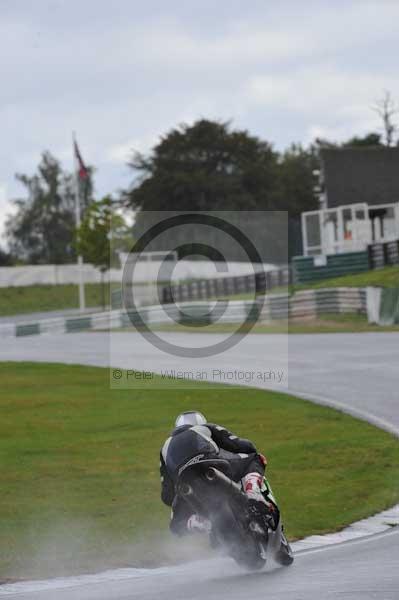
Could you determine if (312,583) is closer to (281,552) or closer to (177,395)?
(281,552)

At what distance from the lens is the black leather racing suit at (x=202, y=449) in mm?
6906

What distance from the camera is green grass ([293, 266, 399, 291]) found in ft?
118

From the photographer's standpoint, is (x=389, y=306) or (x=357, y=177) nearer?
(x=389, y=306)

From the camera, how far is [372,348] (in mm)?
23516

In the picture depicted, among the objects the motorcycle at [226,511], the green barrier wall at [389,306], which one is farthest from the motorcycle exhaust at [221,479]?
the green barrier wall at [389,306]

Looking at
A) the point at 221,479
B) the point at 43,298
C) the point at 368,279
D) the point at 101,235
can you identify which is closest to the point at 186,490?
the point at 221,479

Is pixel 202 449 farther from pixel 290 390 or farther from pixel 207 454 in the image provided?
pixel 290 390

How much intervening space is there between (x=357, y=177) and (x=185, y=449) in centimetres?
5325

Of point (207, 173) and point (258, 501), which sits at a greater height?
point (207, 173)

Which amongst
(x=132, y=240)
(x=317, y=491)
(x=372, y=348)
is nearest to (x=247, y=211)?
(x=132, y=240)

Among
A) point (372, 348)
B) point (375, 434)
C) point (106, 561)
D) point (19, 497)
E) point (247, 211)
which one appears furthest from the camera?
point (247, 211)

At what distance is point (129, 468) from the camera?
38.1ft

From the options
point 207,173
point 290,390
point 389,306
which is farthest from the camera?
point 207,173

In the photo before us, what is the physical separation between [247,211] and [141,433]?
219 ft
